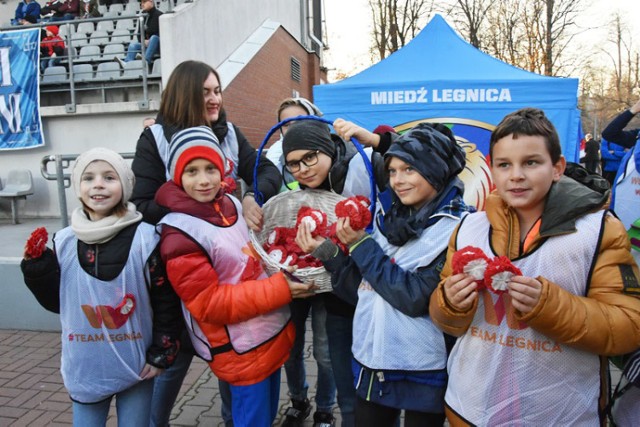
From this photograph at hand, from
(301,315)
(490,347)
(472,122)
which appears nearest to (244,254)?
(301,315)

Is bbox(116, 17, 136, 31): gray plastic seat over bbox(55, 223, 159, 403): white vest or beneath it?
over

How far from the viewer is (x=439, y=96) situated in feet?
19.7

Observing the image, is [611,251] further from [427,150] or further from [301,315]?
[301,315]

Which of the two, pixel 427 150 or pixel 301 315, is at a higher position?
pixel 427 150

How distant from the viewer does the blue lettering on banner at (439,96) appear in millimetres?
5902

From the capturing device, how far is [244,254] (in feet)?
7.23

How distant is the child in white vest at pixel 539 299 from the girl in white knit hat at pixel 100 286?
1.27 meters

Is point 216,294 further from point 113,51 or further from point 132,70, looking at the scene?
point 113,51

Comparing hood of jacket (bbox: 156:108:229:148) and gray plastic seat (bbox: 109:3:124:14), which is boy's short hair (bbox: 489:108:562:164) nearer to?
hood of jacket (bbox: 156:108:229:148)

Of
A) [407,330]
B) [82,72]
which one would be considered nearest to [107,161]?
[407,330]

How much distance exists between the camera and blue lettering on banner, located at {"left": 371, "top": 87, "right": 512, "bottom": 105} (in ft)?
19.4

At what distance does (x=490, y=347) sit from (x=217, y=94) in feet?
6.25

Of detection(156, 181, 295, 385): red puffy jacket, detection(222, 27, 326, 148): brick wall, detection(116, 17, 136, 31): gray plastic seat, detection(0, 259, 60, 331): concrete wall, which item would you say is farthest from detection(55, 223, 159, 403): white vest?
detection(116, 17, 136, 31): gray plastic seat

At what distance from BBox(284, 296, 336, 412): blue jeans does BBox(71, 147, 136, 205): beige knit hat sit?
39.4 inches
